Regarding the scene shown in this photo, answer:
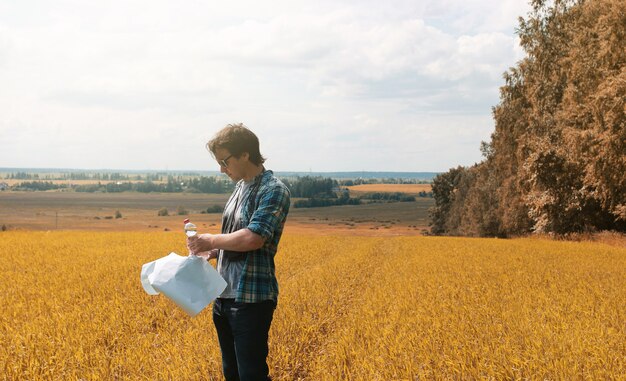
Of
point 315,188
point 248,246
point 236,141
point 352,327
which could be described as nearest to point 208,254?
point 248,246

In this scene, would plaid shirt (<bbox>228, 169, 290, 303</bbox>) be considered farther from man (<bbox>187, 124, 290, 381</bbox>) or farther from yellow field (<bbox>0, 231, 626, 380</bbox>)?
yellow field (<bbox>0, 231, 626, 380</bbox>)

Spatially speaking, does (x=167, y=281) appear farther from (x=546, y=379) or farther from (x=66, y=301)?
(x=66, y=301)

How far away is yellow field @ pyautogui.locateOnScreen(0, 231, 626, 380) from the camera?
5.75m

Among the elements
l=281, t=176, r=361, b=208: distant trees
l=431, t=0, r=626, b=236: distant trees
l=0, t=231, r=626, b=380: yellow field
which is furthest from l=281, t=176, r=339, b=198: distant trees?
l=0, t=231, r=626, b=380: yellow field

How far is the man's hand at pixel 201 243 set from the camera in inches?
150

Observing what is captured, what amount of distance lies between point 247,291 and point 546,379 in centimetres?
325

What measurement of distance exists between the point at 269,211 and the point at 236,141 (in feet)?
1.83

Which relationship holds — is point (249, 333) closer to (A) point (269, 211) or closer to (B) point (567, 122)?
(A) point (269, 211)

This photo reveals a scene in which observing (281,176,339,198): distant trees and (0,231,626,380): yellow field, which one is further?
(281,176,339,198): distant trees

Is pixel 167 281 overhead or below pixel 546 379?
overhead

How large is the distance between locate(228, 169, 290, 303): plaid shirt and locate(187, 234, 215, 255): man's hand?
0.28 metres

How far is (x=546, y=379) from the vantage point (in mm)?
5246

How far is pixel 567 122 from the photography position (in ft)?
92.5

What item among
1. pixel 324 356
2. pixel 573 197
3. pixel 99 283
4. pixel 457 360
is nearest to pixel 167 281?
pixel 324 356
